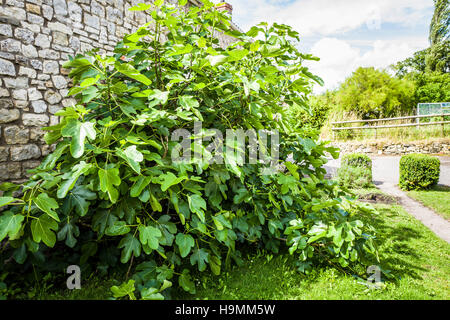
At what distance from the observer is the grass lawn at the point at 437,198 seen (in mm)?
5069

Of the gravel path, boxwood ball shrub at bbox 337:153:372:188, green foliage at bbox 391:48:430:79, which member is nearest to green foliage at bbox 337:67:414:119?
the gravel path

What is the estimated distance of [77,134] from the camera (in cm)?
138

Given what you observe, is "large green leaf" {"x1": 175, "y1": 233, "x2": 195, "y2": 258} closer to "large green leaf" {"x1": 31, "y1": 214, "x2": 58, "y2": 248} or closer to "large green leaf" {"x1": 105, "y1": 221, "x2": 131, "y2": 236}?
"large green leaf" {"x1": 105, "y1": 221, "x2": 131, "y2": 236}

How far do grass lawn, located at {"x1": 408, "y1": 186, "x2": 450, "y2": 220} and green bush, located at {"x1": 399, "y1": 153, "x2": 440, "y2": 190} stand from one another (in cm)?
24

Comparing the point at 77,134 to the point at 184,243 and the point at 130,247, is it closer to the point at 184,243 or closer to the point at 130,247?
the point at 130,247

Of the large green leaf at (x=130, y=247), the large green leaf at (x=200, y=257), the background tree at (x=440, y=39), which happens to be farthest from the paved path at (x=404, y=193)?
the background tree at (x=440, y=39)

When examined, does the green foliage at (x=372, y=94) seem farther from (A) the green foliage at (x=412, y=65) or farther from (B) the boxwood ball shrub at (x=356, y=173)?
(A) the green foliage at (x=412, y=65)

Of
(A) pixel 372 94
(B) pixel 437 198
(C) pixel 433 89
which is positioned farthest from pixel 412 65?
(B) pixel 437 198

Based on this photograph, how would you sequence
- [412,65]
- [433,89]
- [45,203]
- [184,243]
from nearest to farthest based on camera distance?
[45,203]
[184,243]
[433,89]
[412,65]

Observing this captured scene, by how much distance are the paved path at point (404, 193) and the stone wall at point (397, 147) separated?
0.89 metres

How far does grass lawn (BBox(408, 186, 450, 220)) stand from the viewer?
5069 millimetres

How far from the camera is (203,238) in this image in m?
2.21

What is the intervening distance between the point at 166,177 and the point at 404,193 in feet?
24.2
